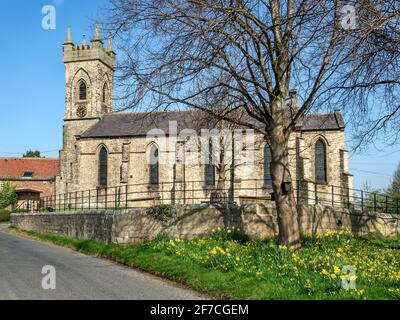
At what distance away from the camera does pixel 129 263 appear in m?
13.4

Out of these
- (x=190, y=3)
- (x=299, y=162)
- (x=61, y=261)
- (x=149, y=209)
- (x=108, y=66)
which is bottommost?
(x=61, y=261)

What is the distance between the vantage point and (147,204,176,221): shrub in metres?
16.5

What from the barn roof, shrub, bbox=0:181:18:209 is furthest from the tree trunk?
the barn roof

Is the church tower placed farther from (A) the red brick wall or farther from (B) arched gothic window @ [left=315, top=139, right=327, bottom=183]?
Result: (B) arched gothic window @ [left=315, top=139, right=327, bottom=183]

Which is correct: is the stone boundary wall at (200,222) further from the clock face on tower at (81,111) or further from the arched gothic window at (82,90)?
the arched gothic window at (82,90)

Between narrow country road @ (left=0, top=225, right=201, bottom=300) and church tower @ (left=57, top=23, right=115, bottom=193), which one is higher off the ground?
church tower @ (left=57, top=23, right=115, bottom=193)

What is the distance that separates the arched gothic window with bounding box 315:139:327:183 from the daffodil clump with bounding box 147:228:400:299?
23.5m

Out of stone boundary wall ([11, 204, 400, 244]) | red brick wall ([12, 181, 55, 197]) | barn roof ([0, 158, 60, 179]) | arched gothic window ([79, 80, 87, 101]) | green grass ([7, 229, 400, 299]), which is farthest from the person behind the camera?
barn roof ([0, 158, 60, 179])

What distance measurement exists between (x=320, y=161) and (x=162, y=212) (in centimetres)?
2480

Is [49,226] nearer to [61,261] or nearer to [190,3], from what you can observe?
[61,261]

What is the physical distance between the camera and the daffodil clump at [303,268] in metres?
8.01

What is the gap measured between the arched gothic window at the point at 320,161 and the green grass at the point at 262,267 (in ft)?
74.7
